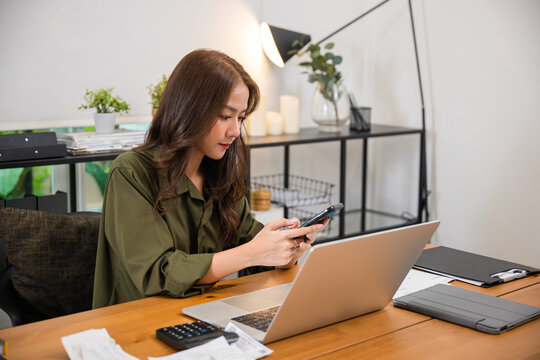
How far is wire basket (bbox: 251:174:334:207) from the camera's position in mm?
3077

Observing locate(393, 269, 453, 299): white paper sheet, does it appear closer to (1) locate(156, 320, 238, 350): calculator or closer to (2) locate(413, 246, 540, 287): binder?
(2) locate(413, 246, 540, 287): binder

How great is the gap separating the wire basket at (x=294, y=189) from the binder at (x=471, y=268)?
4.49ft

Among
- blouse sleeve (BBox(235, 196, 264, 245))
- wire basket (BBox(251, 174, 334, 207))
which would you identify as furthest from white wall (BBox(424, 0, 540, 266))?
Answer: blouse sleeve (BBox(235, 196, 264, 245))

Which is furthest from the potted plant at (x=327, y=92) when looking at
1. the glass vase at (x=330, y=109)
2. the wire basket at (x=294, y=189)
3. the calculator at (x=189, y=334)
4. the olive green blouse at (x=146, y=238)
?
the calculator at (x=189, y=334)

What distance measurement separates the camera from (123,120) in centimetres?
287

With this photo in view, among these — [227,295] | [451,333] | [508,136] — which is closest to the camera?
[451,333]

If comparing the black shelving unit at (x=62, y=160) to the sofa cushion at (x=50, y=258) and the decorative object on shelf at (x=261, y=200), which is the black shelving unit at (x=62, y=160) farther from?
the decorative object on shelf at (x=261, y=200)

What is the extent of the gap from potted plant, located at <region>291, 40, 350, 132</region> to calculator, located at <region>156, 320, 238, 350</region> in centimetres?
212

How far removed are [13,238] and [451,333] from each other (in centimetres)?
108

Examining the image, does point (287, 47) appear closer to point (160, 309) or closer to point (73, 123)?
point (73, 123)

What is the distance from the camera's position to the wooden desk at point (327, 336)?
1084 mm

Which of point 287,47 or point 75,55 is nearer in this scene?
point 75,55

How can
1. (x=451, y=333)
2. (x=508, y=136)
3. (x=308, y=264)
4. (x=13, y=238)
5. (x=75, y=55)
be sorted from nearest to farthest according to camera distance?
(x=308, y=264), (x=451, y=333), (x=13, y=238), (x=75, y=55), (x=508, y=136)

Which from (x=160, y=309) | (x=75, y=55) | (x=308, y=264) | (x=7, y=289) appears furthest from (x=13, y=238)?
(x=75, y=55)
